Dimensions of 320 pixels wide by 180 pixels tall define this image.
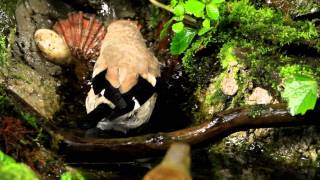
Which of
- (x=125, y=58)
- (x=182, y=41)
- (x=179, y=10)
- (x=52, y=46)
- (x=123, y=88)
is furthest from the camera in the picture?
(x=52, y=46)

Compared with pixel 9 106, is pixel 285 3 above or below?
above

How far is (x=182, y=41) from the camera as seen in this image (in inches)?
225

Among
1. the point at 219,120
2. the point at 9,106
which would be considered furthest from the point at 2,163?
the point at 219,120

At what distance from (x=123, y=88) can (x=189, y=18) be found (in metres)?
1.20

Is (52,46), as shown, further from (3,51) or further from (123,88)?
(123,88)

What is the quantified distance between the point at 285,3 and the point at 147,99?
6.32 ft

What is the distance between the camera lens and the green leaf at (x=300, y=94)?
433 centimetres

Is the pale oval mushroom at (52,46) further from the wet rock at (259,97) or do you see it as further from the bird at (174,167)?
the bird at (174,167)

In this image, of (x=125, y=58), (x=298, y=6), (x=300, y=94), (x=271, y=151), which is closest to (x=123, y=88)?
(x=125, y=58)

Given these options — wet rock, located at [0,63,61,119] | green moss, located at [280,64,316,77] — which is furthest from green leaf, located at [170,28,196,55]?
wet rock, located at [0,63,61,119]

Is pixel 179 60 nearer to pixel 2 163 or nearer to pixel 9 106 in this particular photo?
pixel 9 106

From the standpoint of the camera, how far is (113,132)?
17.7 feet

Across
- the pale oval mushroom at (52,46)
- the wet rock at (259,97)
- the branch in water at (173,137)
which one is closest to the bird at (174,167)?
the branch in water at (173,137)

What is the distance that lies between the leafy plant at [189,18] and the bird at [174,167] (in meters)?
2.66
